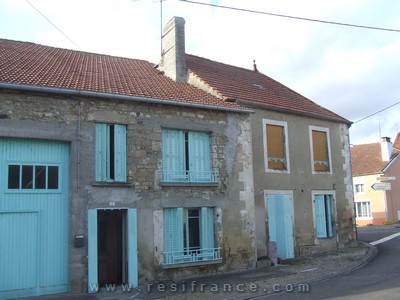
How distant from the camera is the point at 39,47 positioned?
15.6 metres

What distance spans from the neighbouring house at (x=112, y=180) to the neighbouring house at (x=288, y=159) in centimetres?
112

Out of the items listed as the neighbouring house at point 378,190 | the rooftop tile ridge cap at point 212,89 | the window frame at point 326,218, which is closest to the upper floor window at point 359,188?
the neighbouring house at point 378,190

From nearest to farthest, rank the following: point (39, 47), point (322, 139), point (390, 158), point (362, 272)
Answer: point (362, 272), point (39, 47), point (322, 139), point (390, 158)

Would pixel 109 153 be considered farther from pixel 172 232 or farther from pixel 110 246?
pixel 172 232

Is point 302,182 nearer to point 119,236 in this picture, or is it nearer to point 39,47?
point 119,236

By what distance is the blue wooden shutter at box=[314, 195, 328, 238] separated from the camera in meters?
16.1

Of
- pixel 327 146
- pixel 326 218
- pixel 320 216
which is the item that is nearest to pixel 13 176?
pixel 320 216

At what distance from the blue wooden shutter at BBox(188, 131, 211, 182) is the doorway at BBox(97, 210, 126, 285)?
97.3 inches

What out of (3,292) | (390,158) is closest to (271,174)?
(3,292)

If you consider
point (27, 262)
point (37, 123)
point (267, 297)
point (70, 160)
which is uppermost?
point (37, 123)

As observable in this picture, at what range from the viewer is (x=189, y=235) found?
12.3 meters

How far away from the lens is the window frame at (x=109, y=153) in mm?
11148

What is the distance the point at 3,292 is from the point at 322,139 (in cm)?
1234

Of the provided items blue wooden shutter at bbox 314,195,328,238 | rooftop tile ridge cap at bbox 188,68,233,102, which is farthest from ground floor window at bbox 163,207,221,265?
blue wooden shutter at bbox 314,195,328,238
